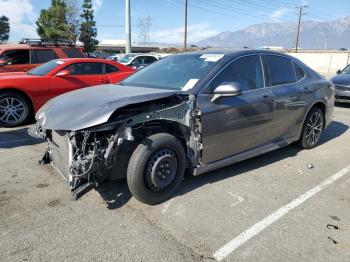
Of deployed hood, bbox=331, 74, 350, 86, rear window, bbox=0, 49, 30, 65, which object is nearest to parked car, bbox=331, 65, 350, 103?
deployed hood, bbox=331, 74, 350, 86

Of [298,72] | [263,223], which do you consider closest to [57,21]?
[298,72]

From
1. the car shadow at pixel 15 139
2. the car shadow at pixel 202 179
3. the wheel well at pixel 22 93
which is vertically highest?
the wheel well at pixel 22 93

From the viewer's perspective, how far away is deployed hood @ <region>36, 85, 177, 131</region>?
3266 mm

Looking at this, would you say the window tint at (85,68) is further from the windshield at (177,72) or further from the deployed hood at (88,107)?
the deployed hood at (88,107)

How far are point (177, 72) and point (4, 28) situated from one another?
7566 centimetres

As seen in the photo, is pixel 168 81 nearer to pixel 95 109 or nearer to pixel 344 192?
pixel 95 109

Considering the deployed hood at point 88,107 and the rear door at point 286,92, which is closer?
the deployed hood at point 88,107

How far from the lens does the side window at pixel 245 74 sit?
164 inches

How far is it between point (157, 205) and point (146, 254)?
0.88m

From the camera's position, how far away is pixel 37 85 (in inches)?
297

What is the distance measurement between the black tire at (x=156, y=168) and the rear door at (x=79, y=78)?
4808 millimetres

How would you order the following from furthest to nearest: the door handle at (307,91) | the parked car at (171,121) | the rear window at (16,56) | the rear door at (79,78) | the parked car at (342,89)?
the parked car at (342,89)
the rear window at (16,56)
the rear door at (79,78)
the door handle at (307,91)
the parked car at (171,121)

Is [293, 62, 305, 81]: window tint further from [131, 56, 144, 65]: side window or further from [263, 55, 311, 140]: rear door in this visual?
[131, 56, 144, 65]: side window

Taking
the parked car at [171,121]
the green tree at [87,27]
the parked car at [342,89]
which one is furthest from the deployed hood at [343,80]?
the green tree at [87,27]
